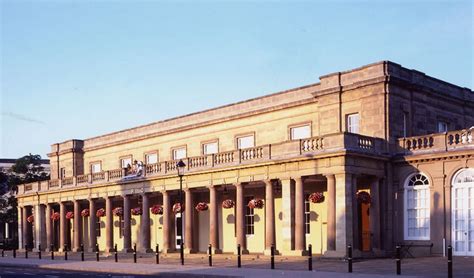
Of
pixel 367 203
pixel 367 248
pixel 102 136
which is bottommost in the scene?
pixel 367 248

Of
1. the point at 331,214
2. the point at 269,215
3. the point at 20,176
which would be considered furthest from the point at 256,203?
the point at 20,176

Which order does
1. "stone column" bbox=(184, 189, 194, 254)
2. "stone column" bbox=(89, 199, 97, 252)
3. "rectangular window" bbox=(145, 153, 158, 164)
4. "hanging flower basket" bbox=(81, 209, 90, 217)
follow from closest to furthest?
"stone column" bbox=(184, 189, 194, 254), "stone column" bbox=(89, 199, 97, 252), "rectangular window" bbox=(145, 153, 158, 164), "hanging flower basket" bbox=(81, 209, 90, 217)

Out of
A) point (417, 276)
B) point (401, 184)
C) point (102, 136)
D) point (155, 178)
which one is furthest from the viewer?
point (102, 136)

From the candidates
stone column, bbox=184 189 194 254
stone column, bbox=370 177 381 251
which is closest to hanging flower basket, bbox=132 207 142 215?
stone column, bbox=184 189 194 254

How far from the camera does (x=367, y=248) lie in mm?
34438

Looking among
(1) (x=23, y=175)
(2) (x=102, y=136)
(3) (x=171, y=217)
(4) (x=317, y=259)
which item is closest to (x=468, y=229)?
(4) (x=317, y=259)

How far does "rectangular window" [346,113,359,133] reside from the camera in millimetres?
34750

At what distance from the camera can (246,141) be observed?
41594 millimetres

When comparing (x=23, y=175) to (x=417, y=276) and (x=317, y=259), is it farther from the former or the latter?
(x=417, y=276)

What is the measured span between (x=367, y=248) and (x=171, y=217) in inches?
550

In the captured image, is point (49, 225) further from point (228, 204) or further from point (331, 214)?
point (331, 214)

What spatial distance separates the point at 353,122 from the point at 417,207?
5.51 metres

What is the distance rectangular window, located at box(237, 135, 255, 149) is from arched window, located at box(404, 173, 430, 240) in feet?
36.6

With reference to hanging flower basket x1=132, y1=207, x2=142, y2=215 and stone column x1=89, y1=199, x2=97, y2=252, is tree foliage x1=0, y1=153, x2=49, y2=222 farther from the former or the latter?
hanging flower basket x1=132, y1=207, x2=142, y2=215
